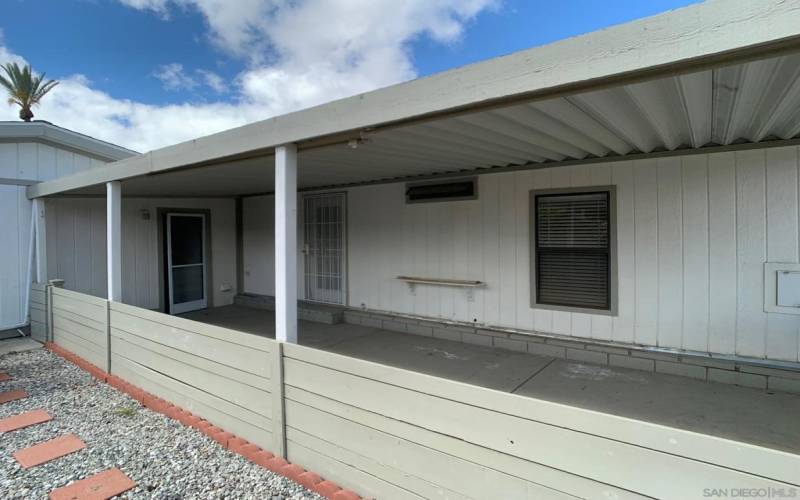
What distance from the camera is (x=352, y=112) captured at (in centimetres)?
237

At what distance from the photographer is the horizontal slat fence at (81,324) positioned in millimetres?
4922

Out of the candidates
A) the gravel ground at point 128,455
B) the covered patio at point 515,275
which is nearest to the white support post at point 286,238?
the covered patio at point 515,275

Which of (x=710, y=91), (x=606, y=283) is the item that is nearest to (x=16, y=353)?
(x=606, y=283)

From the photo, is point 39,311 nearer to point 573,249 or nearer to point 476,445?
point 476,445

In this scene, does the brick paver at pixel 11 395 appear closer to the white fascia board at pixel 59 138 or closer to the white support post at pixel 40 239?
the white support post at pixel 40 239

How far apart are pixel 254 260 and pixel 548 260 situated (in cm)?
552

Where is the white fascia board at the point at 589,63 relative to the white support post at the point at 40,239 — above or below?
above

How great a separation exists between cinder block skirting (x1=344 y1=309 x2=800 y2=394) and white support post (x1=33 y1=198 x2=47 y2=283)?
523cm

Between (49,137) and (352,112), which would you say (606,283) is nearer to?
(352,112)

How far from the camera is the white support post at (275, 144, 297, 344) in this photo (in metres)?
2.85

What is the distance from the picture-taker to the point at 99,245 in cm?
693

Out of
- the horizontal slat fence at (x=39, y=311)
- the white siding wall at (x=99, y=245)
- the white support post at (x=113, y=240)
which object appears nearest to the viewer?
the white support post at (x=113, y=240)

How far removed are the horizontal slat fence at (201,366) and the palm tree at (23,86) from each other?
39.9 feet

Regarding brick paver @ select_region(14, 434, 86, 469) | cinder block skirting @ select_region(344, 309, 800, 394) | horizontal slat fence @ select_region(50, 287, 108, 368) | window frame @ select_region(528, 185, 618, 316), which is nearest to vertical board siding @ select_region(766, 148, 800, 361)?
cinder block skirting @ select_region(344, 309, 800, 394)
